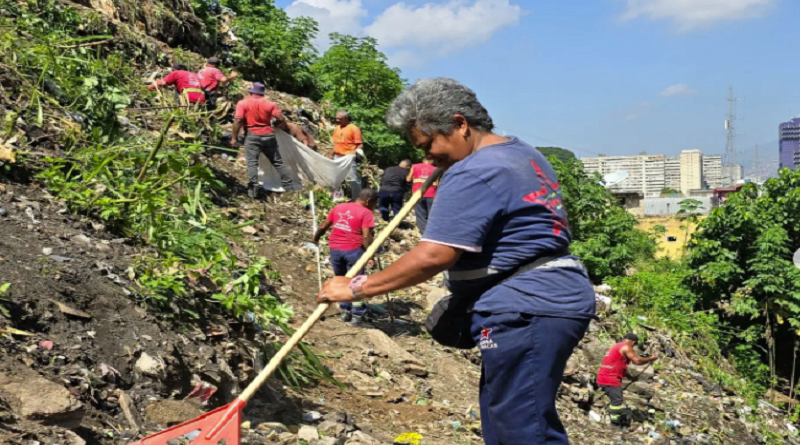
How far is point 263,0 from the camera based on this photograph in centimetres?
1622

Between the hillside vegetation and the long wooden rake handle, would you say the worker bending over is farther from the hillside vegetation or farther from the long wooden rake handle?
the long wooden rake handle

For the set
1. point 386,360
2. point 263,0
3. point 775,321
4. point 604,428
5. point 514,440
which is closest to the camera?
point 514,440

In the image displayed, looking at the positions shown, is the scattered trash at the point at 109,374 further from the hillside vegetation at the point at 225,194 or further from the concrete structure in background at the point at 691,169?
the concrete structure in background at the point at 691,169

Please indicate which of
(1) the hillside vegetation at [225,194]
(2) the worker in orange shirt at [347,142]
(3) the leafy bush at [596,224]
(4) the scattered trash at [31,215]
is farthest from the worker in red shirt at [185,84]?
(3) the leafy bush at [596,224]

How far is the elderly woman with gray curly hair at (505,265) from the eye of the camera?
2.44 m

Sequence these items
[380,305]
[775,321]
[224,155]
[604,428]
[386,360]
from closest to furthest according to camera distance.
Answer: [386,360]
[604,428]
[380,305]
[224,155]
[775,321]

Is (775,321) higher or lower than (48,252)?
lower

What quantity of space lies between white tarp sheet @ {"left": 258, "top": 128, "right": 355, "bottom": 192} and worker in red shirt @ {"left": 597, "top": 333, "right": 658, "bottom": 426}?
15.6 feet

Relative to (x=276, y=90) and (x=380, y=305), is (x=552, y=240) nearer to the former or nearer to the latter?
(x=380, y=305)

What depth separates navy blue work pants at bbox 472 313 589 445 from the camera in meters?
2.43

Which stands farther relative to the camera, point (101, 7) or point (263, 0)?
point (263, 0)

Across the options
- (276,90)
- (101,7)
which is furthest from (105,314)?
(276,90)

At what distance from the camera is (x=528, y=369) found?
2.44 m

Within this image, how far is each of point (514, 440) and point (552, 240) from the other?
2.28 feet
